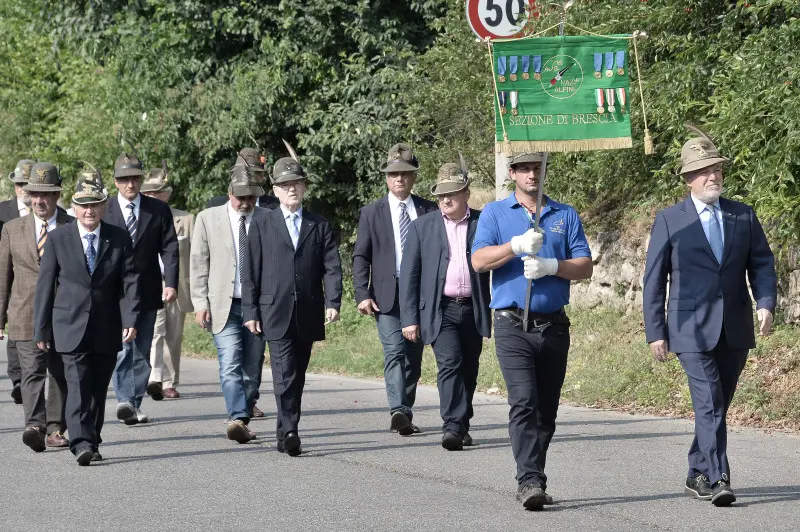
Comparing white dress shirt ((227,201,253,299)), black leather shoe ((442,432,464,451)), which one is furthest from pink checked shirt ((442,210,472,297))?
white dress shirt ((227,201,253,299))

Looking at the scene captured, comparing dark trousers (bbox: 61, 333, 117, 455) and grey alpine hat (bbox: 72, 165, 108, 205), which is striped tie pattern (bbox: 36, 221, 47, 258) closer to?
grey alpine hat (bbox: 72, 165, 108, 205)

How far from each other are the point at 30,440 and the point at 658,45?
24.0ft

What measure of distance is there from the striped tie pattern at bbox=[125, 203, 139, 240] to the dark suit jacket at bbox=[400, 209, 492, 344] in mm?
2603

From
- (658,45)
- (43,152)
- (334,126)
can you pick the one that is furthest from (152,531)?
(43,152)

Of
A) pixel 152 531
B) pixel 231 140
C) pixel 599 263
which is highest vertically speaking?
pixel 231 140

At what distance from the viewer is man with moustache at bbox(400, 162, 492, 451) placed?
404 inches

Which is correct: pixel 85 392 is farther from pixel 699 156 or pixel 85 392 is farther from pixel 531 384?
pixel 699 156

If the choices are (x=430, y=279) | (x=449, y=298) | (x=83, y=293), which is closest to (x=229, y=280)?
(x=83, y=293)

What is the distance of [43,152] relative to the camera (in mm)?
30938

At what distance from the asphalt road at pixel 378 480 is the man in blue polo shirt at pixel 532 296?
16.7 inches

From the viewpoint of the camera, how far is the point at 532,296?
8133mm

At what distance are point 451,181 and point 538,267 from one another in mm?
2754

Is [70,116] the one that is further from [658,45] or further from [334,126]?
[658,45]

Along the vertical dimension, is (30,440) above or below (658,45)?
below
